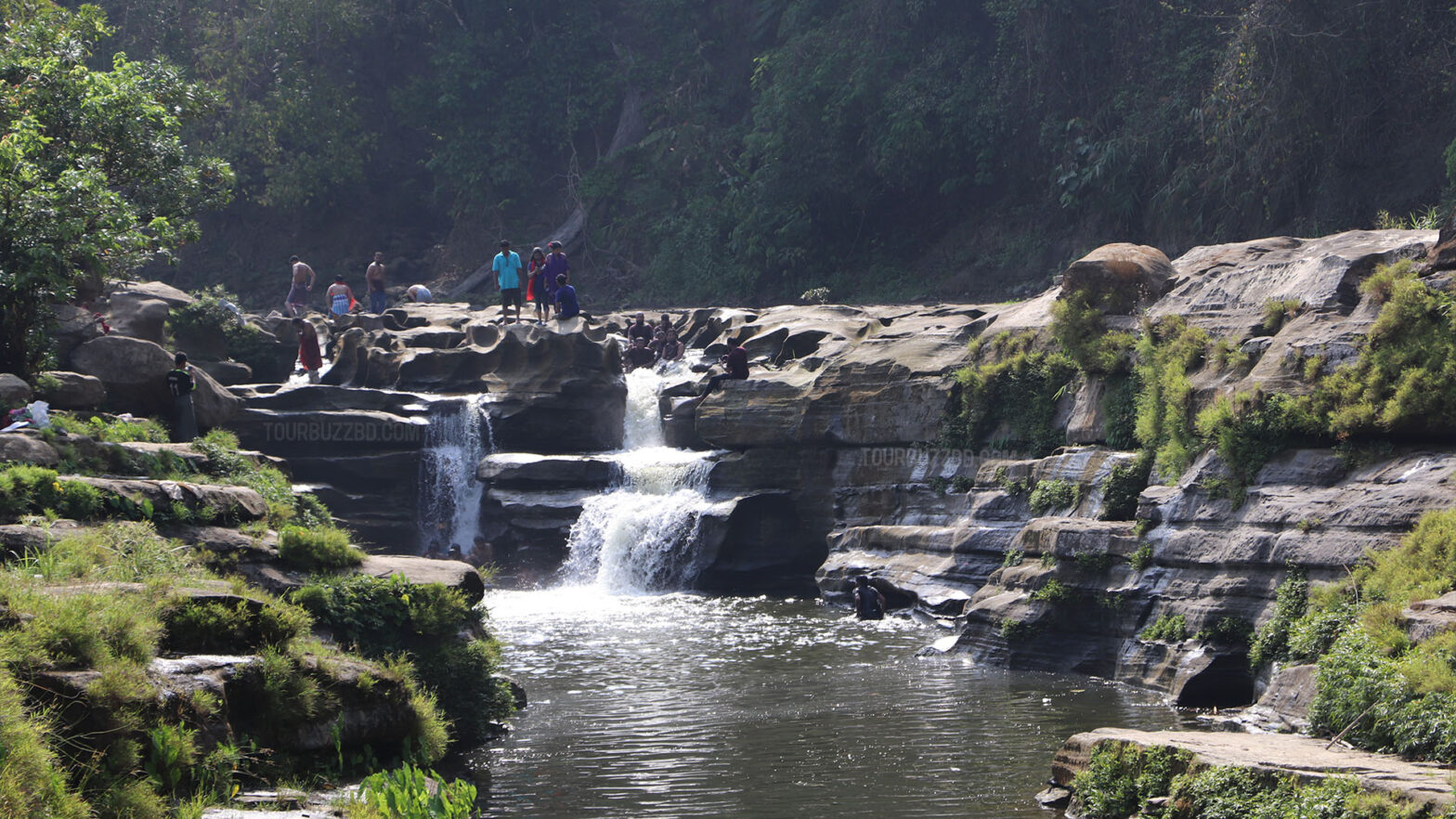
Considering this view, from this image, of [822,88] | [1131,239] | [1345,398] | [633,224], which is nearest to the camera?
[1345,398]

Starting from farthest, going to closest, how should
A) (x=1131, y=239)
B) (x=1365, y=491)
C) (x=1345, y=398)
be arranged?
(x=1131, y=239) → (x=1345, y=398) → (x=1365, y=491)

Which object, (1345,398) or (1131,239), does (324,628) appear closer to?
(1345,398)

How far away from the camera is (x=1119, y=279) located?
60.7ft

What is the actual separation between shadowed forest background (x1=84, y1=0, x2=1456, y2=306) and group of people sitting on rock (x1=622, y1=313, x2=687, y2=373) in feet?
23.4

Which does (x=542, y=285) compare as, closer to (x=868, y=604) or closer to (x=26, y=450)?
(x=868, y=604)

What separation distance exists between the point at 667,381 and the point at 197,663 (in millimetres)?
19065

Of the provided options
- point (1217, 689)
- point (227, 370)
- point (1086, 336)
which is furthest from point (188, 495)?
point (227, 370)

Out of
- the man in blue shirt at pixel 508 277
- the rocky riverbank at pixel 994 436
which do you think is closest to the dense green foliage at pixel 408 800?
the rocky riverbank at pixel 994 436

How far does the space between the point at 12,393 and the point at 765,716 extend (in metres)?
9.34

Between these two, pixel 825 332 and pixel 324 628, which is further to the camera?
pixel 825 332

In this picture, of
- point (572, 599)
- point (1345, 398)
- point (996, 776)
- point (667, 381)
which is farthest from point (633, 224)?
point (996, 776)

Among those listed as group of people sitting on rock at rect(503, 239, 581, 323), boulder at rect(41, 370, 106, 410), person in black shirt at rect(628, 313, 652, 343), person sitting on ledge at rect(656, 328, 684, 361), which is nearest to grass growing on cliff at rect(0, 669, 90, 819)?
boulder at rect(41, 370, 106, 410)

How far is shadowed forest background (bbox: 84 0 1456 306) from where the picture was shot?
1023 inches

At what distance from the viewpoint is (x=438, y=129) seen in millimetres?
44281
